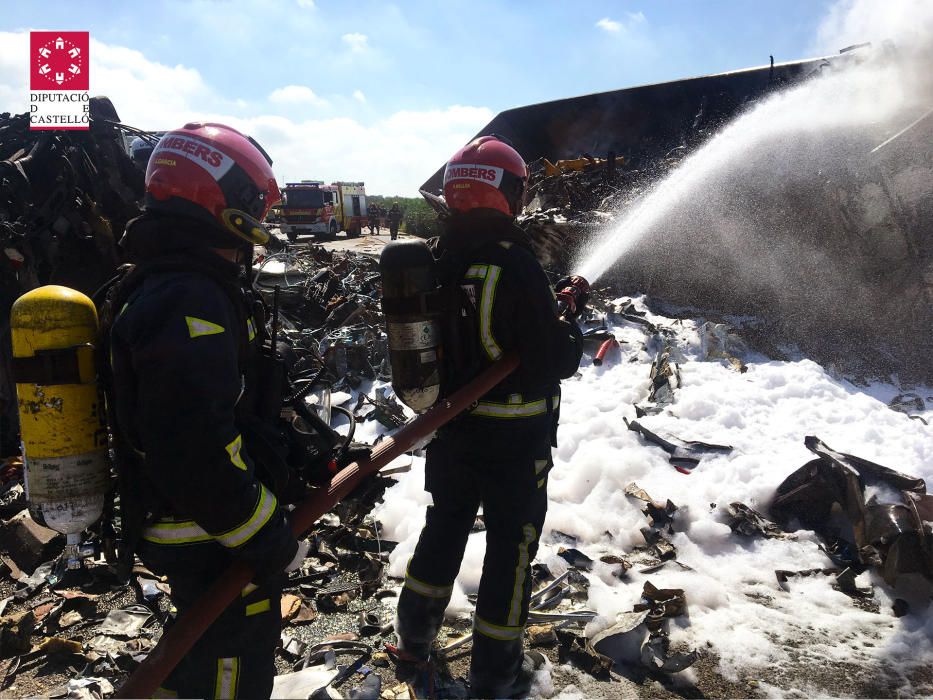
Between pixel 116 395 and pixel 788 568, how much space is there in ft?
12.3

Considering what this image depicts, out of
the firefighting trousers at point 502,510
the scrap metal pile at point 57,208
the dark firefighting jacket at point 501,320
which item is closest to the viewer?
the dark firefighting jacket at point 501,320

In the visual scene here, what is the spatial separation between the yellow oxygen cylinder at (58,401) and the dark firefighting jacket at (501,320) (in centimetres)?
140

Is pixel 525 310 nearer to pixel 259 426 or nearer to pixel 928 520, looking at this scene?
pixel 259 426

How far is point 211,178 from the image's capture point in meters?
1.75

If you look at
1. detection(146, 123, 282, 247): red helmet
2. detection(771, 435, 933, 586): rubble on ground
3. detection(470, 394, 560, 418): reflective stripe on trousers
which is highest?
detection(146, 123, 282, 247): red helmet

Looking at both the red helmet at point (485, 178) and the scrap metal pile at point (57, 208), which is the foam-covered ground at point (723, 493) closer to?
the red helmet at point (485, 178)

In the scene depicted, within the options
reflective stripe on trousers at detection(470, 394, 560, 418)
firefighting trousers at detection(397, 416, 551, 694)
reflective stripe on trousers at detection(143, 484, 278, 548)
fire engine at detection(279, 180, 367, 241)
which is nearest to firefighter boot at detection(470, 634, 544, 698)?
firefighting trousers at detection(397, 416, 551, 694)

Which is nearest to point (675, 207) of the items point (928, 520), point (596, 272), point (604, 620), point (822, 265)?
point (596, 272)

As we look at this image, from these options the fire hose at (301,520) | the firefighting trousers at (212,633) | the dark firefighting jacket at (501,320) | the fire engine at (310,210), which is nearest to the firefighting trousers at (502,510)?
the dark firefighting jacket at (501,320)

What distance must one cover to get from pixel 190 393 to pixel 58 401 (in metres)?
0.50

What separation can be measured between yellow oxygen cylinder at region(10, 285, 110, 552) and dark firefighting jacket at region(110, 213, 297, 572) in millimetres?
101

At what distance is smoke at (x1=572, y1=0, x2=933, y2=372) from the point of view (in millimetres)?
6516

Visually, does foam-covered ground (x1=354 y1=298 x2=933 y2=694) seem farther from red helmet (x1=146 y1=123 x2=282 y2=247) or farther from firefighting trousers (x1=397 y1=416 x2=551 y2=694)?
red helmet (x1=146 y1=123 x2=282 y2=247)

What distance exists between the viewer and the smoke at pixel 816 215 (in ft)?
21.4
